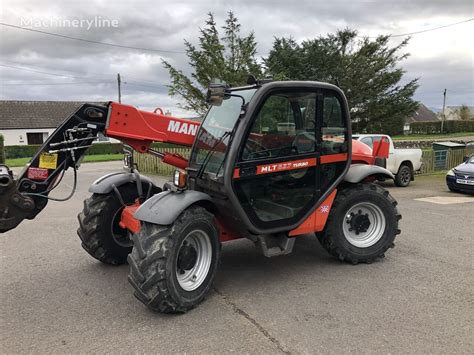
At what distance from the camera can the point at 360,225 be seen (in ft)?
17.0

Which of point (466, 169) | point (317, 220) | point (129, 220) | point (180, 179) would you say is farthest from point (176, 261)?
point (466, 169)

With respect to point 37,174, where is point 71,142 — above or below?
above

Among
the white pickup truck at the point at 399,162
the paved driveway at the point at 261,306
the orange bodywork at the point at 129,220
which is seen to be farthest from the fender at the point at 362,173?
the white pickup truck at the point at 399,162

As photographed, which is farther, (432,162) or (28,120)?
(28,120)

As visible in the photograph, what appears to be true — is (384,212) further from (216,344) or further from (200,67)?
(200,67)

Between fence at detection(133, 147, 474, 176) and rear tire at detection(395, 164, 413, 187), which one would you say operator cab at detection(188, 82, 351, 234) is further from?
fence at detection(133, 147, 474, 176)

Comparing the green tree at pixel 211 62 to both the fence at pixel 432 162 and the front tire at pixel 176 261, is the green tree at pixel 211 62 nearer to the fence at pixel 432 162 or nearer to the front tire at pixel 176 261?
the fence at pixel 432 162

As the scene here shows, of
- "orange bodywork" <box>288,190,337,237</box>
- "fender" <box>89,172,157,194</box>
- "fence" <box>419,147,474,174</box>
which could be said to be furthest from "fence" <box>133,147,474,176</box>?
"orange bodywork" <box>288,190,337,237</box>

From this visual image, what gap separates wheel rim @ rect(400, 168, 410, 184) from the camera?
42.3 feet

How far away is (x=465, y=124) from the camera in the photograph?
48.2 metres

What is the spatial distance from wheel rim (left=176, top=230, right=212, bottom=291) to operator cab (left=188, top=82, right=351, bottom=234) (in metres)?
0.43

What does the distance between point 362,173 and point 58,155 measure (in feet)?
11.7

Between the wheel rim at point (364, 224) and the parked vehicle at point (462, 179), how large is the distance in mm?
7298

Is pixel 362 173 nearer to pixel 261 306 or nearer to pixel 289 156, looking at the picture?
pixel 289 156
